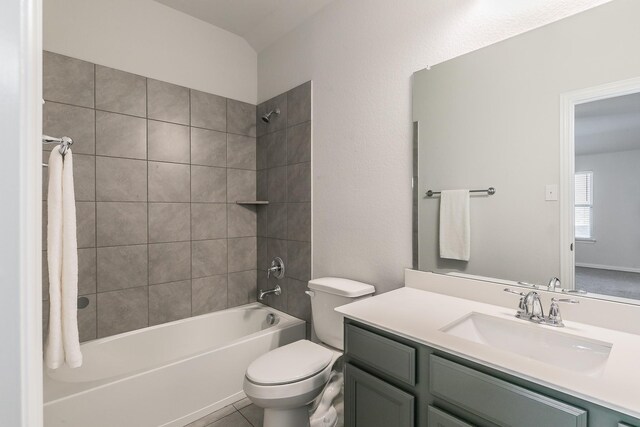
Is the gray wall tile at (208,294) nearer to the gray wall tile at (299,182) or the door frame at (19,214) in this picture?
the gray wall tile at (299,182)

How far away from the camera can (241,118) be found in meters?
2.64

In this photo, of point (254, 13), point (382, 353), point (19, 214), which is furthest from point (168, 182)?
point (19, 214)

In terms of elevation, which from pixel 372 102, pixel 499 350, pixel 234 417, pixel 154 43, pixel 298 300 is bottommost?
pixel 234 417

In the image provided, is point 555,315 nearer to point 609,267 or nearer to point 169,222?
point 609,267

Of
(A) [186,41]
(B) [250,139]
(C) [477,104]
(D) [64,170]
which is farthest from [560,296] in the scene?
(A) [186,41]

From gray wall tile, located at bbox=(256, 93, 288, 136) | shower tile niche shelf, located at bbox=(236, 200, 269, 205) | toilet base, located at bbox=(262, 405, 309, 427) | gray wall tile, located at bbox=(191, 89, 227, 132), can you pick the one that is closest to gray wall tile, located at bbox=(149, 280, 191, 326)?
shower tile niche shelf, located at bbox=(236, 200, 269, 205)

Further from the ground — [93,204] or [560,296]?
[93,204]

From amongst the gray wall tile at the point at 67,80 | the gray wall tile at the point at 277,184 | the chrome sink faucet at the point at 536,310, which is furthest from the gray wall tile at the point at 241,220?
the chrome sink faucet at the point at 536,310

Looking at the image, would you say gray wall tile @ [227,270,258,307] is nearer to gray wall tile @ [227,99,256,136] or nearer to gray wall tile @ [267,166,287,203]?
gray wall tile @ [267,166,287,203]

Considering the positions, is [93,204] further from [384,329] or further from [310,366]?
[384,329]

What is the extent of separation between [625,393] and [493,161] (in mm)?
928

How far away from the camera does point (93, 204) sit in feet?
6.43

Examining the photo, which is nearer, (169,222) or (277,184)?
(169,222)

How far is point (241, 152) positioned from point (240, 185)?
284 millimetres
